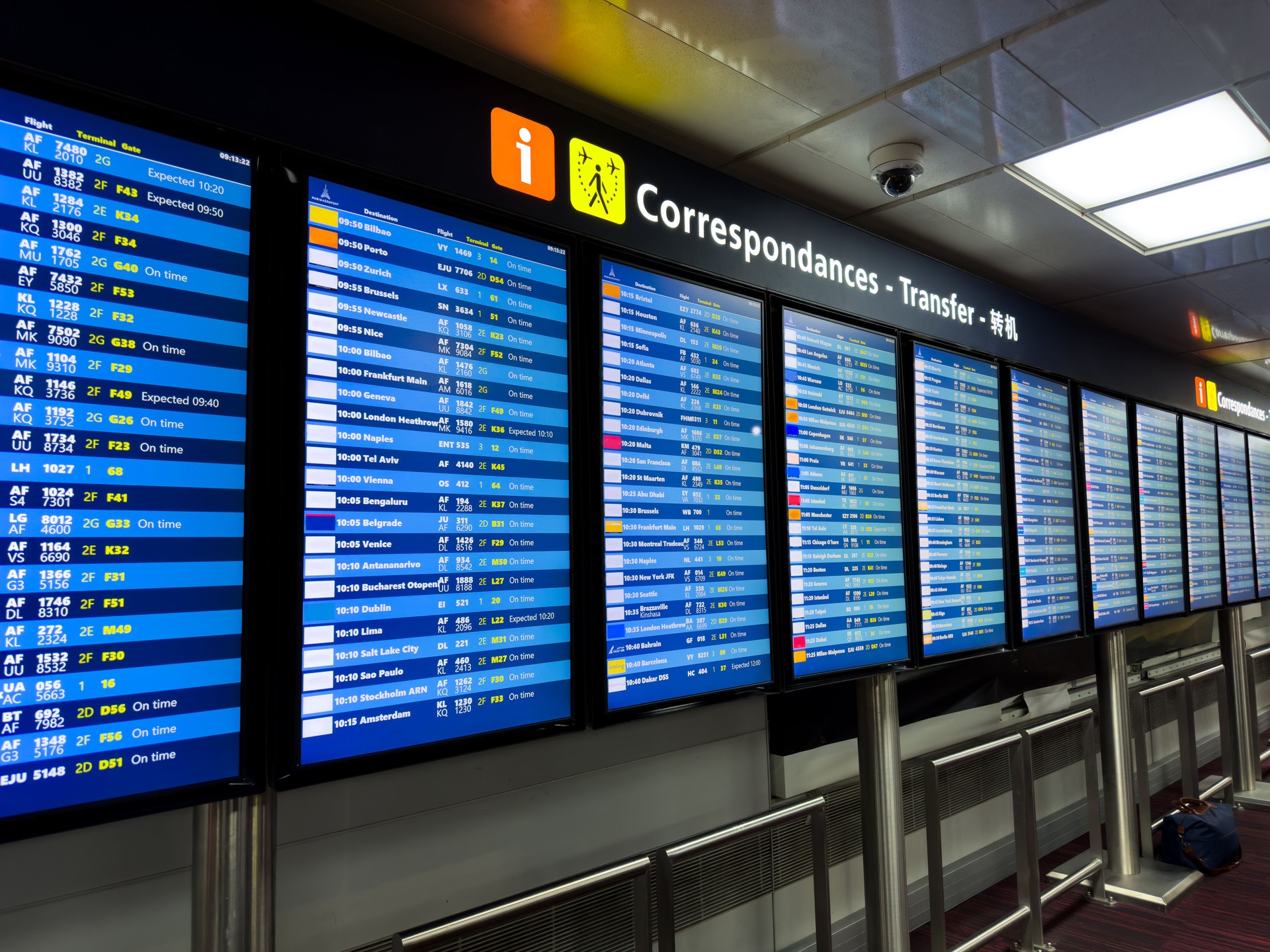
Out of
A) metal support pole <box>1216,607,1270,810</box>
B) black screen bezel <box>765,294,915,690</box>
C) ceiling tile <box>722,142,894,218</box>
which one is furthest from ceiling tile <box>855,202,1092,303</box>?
metal support pole <box>1216,607,1270,810</box>

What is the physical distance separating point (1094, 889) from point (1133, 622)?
129 centimetres

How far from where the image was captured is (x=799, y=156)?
8.83 feet

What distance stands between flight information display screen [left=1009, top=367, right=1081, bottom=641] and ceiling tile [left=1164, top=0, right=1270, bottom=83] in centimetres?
145

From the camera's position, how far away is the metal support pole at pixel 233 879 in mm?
1335

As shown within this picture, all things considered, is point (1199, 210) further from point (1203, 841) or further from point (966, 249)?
point (1203, 841)

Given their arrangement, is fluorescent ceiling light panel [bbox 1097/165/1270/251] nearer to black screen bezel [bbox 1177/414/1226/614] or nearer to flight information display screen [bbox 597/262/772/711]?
black screen bezel [bbox 1177/414/1226/614]

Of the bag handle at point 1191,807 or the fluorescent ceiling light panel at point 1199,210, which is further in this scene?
the bag handle at point 1191,807

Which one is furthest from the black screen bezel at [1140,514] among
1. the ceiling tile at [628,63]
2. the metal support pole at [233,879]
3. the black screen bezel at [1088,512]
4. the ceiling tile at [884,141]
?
the metal support pole at [233,879]

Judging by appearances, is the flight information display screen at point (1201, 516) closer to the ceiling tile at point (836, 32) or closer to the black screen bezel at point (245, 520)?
the ceiling tile at point (836, 32)

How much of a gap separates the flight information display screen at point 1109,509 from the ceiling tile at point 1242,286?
2.40 ft

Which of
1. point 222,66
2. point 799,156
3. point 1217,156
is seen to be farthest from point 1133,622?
point 222,66

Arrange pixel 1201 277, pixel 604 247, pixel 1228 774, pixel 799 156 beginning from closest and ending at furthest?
pixel 604 247 < pixel 799 156 < pixel 1201 277 < pixel 1228 774

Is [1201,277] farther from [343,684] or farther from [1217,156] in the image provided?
[343,684]

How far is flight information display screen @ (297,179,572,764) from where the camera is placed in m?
Answer: 1.56
